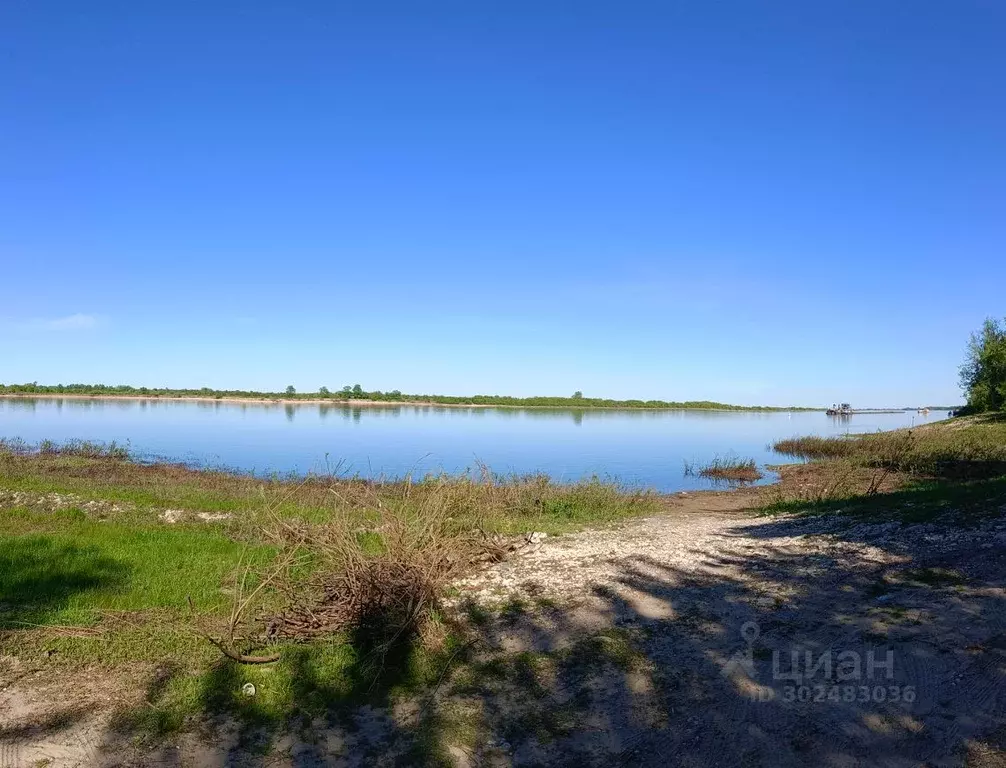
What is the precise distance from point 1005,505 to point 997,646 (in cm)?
438

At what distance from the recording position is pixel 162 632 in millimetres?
6379

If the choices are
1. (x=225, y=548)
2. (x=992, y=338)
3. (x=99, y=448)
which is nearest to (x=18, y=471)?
(x=99, y=448)

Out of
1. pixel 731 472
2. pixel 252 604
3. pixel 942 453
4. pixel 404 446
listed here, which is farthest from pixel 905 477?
pixel 404 446

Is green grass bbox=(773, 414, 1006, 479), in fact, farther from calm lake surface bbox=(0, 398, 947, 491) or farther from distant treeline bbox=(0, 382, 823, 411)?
→ distant treeline bbox=(0, 382, 823, 411)

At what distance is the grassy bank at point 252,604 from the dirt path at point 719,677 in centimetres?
44

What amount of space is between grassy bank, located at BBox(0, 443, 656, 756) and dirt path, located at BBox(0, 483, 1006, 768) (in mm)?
436

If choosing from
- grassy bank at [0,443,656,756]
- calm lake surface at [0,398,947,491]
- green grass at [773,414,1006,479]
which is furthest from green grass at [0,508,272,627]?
green grass at [773,414,1006,479]

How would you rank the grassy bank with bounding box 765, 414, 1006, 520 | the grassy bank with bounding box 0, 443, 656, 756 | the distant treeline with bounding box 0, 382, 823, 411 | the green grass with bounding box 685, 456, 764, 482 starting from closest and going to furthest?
the grassy bank with bounding box 0, 443, 656, 756
the grassy bank with bounding box 765, 414, 1006, 520
the green grass with bounding box 685, 456, 764, 482
the distant treeline with bounding box 0, 382, 823, 411

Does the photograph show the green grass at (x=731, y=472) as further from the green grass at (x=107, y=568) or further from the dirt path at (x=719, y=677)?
the green grass at (x=107, y=568)

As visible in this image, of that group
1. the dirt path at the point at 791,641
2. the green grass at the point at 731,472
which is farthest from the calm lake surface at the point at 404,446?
the dirt path at the point at 791,641

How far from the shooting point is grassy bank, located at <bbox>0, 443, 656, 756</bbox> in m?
5.35

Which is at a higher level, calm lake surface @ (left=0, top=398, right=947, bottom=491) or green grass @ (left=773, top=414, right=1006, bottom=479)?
green grass @ (left=773, top=414, right=1006, bottom=479)

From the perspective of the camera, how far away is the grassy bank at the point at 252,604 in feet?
17.5

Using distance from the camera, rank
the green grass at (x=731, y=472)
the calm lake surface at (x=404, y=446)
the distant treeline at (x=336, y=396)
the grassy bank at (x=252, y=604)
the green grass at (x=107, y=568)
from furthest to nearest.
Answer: the distant treeline at (x=336, y=396) < the calm lake surface at (x=404, y=446) < the green grass at (x=731, y=472) < the green grass at (x=107, y=568) < the grassy bank at (x=252, y=604)
